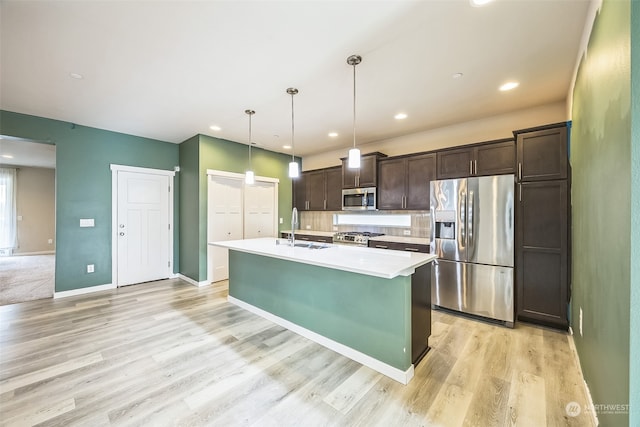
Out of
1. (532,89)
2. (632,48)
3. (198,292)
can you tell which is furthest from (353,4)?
(198,292)

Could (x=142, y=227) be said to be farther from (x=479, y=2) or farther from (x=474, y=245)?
(x=479, y=2)

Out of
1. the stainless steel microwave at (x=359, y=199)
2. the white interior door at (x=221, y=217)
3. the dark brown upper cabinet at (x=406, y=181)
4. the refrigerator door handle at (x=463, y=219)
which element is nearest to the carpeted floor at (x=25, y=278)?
the white interior door at (x=221, y=217)

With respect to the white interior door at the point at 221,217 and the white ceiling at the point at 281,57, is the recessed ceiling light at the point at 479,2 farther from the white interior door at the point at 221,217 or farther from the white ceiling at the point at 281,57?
the white interior door at the point at 221,217

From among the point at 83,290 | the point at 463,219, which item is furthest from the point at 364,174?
the point at 83,290

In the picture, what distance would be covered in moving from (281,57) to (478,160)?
110 inches

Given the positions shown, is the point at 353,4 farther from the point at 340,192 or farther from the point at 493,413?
the point at 340,192

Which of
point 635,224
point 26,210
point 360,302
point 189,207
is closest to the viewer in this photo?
point 635,224

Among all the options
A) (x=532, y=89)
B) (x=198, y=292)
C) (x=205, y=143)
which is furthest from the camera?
(x=205, y=143)

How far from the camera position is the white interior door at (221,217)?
473 cm

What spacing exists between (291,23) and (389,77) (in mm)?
1174

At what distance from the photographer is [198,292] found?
13.8ft

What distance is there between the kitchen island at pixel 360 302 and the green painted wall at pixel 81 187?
9.89ft

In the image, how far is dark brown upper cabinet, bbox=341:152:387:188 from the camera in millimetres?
4523

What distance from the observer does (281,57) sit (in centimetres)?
229
